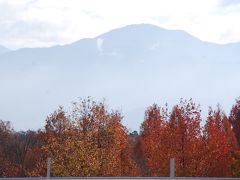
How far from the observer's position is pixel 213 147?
5631 centimetres

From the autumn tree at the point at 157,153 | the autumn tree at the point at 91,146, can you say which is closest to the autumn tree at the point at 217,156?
the autumn tree at the point at 157,153

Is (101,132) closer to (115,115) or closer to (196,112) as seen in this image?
(115,115)

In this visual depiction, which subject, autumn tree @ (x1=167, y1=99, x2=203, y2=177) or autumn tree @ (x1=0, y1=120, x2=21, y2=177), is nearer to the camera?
autumn tree @ (x1=167, y1=99, x2=203, y2=177)

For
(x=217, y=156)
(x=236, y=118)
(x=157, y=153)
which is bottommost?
(x=217, y=156)

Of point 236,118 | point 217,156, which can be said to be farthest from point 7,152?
point 217,156

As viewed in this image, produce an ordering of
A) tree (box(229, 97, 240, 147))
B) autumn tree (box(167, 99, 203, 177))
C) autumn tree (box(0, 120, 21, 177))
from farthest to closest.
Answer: tree (box(229, 97, 240, 147)) < autumn tree (box(0, 120, 21, 177)) < autumn tree (box(167, 99, 203, 177))

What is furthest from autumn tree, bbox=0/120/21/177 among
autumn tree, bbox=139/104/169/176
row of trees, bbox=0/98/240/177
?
autumn tree, bbox=139/104/169/176

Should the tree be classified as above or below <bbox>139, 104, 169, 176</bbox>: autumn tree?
above

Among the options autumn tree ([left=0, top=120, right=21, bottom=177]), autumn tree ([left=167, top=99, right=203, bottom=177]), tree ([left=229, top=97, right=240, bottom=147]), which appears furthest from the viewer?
tree ([left=229, top=97, right=240, bottom=147])

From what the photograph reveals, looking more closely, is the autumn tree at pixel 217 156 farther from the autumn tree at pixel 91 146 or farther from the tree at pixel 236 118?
the tree at pixel 236 118

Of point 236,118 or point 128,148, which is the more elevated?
point 236,118

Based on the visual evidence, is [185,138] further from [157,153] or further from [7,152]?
[7,152]

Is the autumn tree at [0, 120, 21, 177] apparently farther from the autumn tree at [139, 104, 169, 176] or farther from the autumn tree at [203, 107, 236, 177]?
the autumn tree at [203, 107, 236, 177]

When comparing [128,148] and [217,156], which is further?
[128,148]
